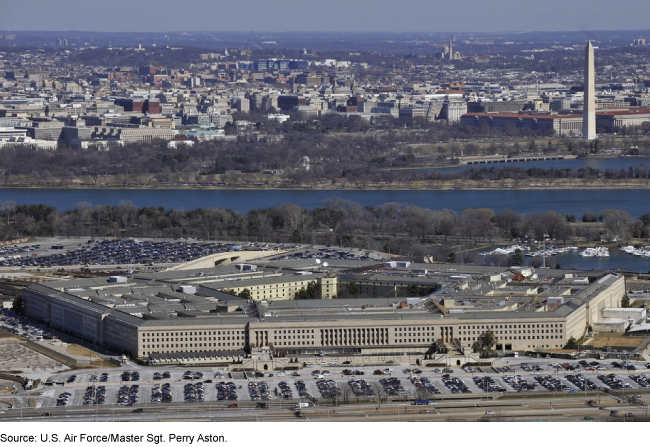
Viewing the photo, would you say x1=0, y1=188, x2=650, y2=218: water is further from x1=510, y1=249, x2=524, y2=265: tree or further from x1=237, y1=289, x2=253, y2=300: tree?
x1=237, y1=289, x2=253, y2=300: tree

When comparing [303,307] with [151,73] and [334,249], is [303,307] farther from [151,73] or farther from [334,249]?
[151,73]

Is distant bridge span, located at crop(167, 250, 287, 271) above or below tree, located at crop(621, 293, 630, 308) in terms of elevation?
below

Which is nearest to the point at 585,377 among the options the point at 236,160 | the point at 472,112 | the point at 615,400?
the point at 615,400

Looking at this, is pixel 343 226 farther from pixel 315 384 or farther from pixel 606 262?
pixel 315 384

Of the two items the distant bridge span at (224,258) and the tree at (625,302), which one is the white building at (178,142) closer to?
the distant bridge span at (224,258)

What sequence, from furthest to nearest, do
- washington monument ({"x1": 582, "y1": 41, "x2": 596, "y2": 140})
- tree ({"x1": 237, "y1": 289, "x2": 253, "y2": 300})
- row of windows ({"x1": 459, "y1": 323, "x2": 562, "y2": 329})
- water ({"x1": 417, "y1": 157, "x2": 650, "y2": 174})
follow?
washington monument ({"x1": 582, "y1": 41, "x2": 596, "y2": 140}) → water ({"x1": 417, "y1": 157, "x2": 650, "y2": 174}) → tree ({"x1": 237, "y1": 289, "x2": 253, "y2": 300}) → row of windows ({"x1": 459, "y1": 323, "x2": 562, "y2": 329})

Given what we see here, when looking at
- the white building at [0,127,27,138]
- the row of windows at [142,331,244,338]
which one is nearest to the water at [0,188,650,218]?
the white building at [0,127,27,138]

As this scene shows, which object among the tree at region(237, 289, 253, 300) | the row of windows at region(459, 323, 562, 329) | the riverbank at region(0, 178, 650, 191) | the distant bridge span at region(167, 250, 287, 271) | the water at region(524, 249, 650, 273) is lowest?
the riverbank at region(0, 178, 650, 191)
